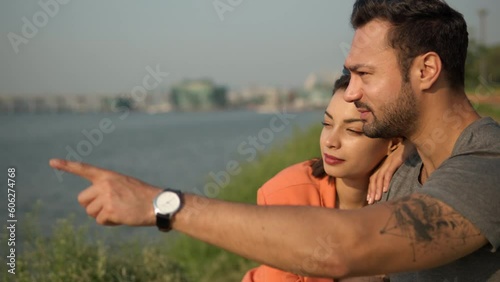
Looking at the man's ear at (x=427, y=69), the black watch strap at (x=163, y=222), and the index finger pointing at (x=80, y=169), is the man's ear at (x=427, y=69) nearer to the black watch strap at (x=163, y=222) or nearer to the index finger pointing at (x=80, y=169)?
the black watch strap at (x=163, y=222)

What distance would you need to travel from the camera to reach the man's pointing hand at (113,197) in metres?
1.98

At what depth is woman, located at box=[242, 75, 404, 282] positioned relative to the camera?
362 centimetres

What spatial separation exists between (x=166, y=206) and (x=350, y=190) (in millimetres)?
1959

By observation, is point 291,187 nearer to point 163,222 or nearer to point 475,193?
point 475,193

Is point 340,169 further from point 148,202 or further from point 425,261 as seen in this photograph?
point 148,202

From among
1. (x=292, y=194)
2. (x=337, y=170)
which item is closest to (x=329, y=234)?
(x=292, y=194)

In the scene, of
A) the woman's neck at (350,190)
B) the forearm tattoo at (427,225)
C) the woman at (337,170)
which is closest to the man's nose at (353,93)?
the forearm tattoo at (427,225)

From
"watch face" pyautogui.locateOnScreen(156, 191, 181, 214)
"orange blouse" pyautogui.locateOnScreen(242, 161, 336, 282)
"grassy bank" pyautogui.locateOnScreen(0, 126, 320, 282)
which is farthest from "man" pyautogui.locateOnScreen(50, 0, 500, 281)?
"grassy bank" pyautogui.locateOnScreen(0, 126, 320, 282)

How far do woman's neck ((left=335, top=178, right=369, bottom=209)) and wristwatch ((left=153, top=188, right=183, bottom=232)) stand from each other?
1888mm

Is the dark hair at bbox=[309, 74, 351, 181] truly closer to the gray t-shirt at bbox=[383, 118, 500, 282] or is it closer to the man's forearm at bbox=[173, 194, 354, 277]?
the gray t-shirt at bbox=[383, 118, 500, 282]

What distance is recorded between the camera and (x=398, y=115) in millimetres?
2555

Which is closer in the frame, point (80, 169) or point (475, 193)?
point (80, 169)

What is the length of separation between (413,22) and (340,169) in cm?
124

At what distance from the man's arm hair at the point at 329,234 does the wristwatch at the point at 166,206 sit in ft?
0.09
